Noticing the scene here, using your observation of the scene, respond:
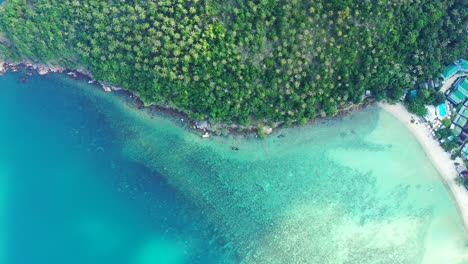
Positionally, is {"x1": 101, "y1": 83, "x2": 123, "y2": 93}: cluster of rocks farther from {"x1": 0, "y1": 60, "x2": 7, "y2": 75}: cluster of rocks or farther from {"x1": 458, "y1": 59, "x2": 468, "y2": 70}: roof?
{"x1": 458, "y1": 59, "x2": 468, "y2": 70}: roof

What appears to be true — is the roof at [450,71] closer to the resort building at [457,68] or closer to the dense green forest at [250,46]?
the resort building at [457,68]

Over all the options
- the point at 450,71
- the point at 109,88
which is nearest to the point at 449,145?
the point at 450,71

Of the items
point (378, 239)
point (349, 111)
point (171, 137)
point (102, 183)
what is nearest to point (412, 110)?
point (349, 111)

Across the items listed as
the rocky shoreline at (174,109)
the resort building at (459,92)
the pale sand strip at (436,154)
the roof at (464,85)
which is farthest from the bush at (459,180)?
the rocky shoreline at (174,109)

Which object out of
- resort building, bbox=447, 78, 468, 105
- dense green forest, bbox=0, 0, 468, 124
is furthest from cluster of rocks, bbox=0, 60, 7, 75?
resort building, bbox=447, 78, 468, 105

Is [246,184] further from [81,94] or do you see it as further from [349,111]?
[81,94]

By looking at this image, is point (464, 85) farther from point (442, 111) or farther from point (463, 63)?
point (442, 111)
